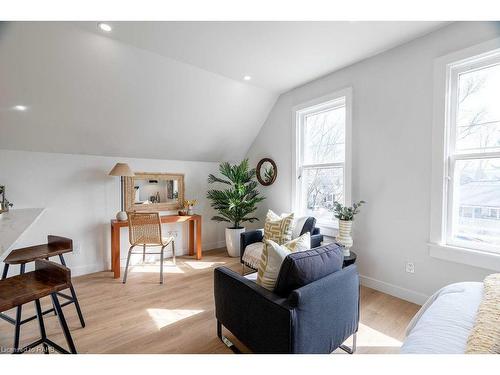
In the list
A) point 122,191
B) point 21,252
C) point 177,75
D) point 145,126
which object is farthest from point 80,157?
point 177,75

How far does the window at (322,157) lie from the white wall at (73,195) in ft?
7.61

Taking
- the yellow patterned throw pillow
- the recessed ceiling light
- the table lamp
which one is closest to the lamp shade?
the table lamp

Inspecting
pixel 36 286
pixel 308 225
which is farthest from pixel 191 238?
pixel 36 286

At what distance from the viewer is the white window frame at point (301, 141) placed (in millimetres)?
2768

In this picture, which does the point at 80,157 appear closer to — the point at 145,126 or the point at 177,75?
the point at 145,126

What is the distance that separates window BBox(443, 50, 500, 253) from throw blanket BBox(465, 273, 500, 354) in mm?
1314

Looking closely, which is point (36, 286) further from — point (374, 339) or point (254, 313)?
point (374, 339)

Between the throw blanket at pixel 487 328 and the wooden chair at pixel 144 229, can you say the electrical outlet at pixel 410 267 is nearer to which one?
the throw blanket at pixel 487 328

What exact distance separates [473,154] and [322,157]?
1.55m

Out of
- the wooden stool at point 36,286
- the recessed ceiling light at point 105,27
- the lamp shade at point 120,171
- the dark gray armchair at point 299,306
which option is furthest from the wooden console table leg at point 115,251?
the recessed ceiling light at point 105,27

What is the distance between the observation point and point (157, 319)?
203 cm

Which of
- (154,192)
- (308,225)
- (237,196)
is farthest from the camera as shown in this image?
(237,196)

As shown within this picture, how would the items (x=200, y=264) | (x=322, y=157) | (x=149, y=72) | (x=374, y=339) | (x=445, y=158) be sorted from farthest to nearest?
(x=200, y=264), (x=322, y=157), (x=149, y=72), (x=445, y=158), (x=374, y=339)

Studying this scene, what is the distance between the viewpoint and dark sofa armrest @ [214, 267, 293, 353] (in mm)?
1159
